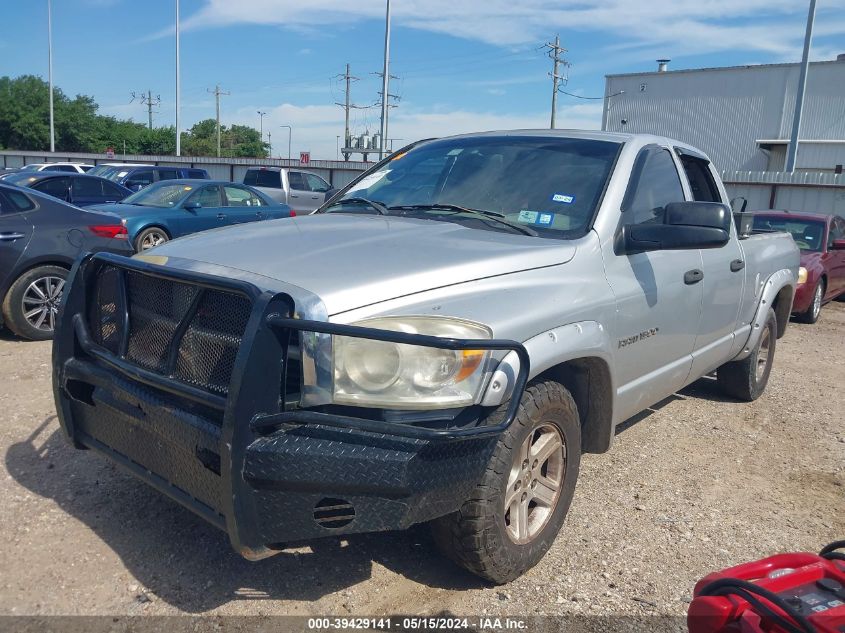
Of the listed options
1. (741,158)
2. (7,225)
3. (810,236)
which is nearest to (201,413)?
(7,225)

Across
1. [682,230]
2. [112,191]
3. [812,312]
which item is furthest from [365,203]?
[112,191]

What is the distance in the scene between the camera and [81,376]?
307 centimetres

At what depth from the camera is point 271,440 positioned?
7.78 ft

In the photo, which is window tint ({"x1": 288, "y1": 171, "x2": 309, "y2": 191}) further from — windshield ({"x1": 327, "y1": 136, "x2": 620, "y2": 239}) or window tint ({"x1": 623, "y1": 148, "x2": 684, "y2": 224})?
window tint ({"x1": 623, "y1": 148, "x2": 684, "y2": 224})

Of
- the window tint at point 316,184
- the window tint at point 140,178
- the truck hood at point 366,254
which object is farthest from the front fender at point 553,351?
the window tint at point 140,178

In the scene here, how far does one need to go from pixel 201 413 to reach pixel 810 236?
36.7ft

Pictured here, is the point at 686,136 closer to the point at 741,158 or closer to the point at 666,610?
the point at 741,158

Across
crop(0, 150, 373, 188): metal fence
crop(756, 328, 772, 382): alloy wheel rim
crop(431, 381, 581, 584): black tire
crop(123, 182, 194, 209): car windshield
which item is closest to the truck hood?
crop(431, 381, 581, 584): black tire

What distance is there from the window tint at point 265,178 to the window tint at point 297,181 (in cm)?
Result: 37

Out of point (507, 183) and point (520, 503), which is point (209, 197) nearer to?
point (507, 183)

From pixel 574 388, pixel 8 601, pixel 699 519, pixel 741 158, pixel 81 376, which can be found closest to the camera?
pixel 8 601

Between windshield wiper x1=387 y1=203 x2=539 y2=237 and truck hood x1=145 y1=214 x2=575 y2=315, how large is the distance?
0.29ft

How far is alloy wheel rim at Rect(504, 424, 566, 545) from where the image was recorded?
2951 mm

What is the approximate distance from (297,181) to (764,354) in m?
16.4
